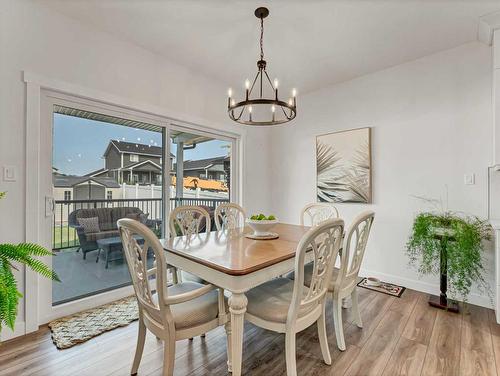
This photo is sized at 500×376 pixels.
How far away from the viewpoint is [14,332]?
6.44 ft

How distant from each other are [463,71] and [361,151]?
1.27m

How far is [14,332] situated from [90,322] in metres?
0.51

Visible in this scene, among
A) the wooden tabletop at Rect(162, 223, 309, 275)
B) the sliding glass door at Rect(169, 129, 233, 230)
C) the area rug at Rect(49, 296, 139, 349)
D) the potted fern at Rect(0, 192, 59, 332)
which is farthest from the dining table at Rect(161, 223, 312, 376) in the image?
the sliding glass door at Rect(169, 129, 233, 230)

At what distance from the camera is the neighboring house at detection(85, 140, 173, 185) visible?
2650 millimetres

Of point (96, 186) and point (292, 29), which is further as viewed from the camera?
point (96, 186)

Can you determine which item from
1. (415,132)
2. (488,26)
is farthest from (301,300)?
(488,26)

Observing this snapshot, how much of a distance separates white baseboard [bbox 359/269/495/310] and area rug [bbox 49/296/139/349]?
2.82 meters

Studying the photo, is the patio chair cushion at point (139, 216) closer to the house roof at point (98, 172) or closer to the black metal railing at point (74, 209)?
the black metal railing at point (74, 209)

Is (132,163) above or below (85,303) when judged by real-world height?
above

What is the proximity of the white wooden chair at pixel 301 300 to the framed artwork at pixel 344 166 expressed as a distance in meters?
2.05

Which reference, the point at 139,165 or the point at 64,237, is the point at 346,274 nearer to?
the point at 139,165

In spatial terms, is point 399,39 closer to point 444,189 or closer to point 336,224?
point 444,189

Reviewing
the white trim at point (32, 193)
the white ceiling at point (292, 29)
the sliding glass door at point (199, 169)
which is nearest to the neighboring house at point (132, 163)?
the sliding glass door at point (199, 169)

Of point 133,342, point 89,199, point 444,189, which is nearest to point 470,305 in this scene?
point 444,189
